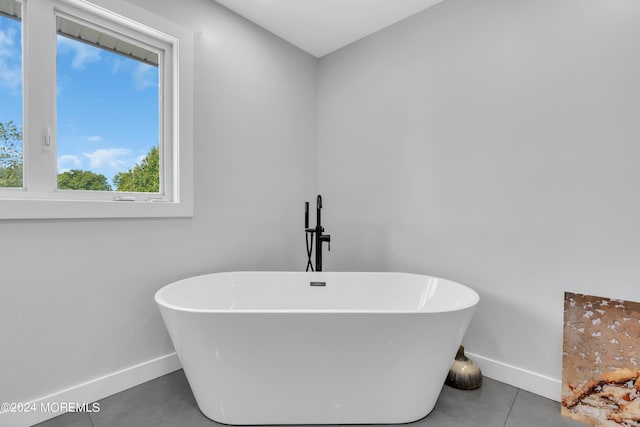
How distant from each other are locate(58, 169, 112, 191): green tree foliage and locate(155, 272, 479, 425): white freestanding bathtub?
73 cm

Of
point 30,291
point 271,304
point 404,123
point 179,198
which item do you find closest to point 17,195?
point 30,291

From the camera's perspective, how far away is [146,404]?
162cm

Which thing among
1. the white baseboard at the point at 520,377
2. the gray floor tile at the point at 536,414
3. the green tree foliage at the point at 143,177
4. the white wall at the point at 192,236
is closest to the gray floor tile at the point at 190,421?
the white wall at the point at 192,236

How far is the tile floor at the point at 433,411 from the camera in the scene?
1.48m

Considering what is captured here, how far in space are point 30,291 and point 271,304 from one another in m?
1.24

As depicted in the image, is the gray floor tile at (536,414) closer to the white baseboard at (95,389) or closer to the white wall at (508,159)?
the white wall at (508,159)

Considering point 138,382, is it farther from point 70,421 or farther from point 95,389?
point 70,421

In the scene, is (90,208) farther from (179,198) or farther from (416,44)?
(416,44)

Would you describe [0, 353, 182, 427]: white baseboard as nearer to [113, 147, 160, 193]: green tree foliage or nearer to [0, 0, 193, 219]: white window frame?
[0, 0, 193, 219]: white window frame

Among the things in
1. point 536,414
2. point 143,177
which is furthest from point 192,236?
point 536,414

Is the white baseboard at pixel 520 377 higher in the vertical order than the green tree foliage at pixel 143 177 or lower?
lower

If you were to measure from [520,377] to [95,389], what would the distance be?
229 centimetres

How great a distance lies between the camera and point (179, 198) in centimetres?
197

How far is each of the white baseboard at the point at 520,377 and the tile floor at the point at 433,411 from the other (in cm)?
3
